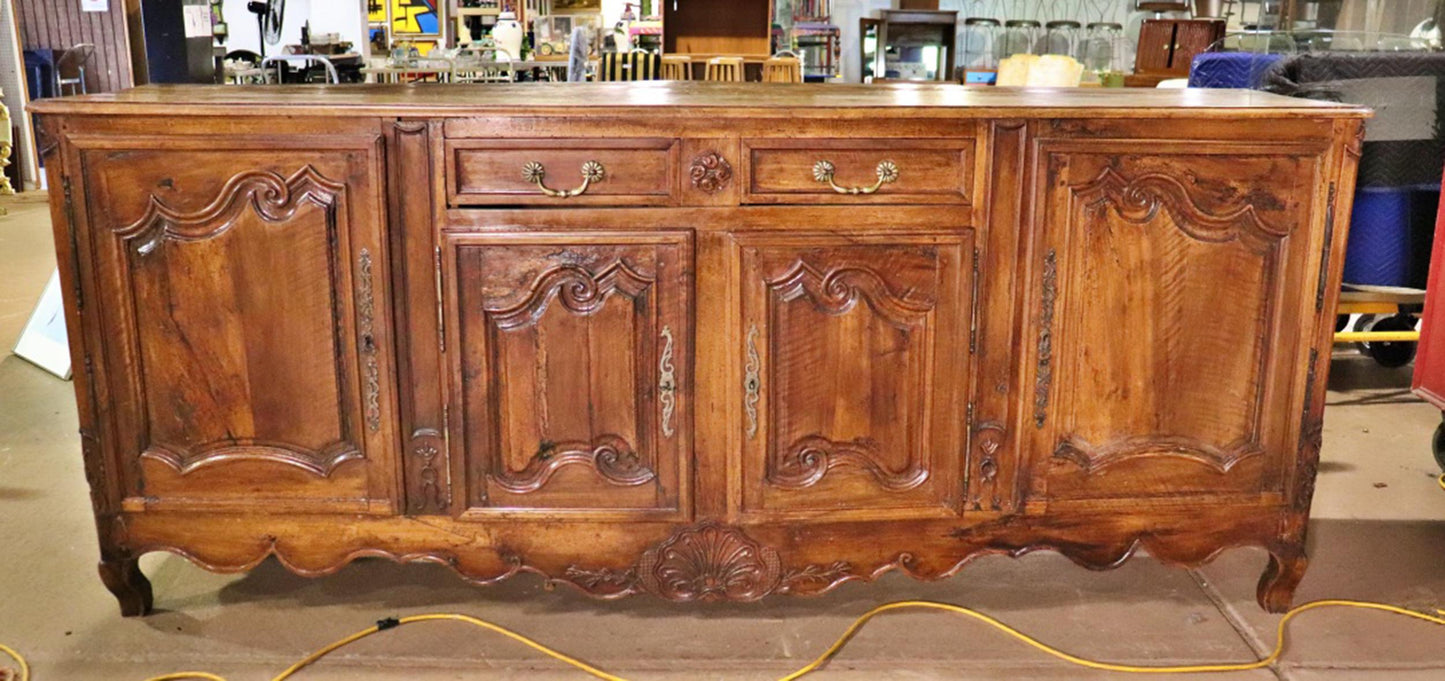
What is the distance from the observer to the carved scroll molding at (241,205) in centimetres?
191

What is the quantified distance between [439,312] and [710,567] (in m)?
0.64

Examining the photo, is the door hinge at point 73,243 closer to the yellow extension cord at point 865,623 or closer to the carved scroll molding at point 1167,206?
the yellow extension cord at point 865,623

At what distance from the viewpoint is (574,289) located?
1.98 metres

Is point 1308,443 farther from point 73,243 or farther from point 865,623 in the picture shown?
point 73,243

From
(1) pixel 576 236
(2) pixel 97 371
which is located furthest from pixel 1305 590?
(2) pixel 97 371

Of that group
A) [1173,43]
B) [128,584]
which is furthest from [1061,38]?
[128,584]

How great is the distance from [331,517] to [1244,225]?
5.31ft

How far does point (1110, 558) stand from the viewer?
7.17 feet

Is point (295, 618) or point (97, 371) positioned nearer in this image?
point (97, 371)

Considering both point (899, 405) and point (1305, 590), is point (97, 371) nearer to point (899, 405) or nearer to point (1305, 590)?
point (899, 405)

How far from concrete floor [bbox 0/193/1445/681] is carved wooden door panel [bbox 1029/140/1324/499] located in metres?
0.29

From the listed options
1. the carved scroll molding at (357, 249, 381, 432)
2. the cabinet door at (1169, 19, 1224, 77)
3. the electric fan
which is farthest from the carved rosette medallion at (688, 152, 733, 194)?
the cabinet door at (1169, 19, 1224, 77)

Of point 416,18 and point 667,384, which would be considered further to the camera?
point 416,18

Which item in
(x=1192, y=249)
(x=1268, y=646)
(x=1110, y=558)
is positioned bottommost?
(x=1268, y=646)
